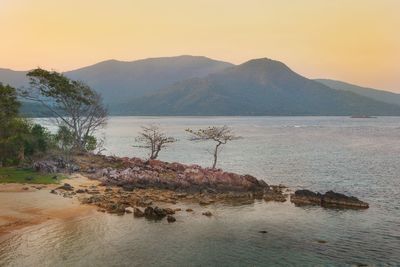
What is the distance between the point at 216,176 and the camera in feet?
177

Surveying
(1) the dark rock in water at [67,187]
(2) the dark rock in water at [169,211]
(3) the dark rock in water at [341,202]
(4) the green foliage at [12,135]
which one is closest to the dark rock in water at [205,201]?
(2) the dark rock in water at [169,211]

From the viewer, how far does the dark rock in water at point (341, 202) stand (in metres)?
43.2

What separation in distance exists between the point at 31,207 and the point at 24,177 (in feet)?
41.7

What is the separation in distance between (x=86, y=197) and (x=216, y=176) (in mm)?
18716

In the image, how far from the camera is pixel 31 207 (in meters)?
35.6

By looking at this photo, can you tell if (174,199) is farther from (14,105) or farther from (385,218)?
(14,105)

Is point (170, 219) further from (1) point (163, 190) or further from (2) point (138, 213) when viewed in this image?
(1) point (163, 190)

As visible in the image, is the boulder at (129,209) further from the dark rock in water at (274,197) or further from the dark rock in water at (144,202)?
the dark rock in water at (274,197)

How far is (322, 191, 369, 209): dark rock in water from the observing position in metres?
43.2

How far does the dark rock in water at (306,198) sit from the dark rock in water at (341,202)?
0.68 metres

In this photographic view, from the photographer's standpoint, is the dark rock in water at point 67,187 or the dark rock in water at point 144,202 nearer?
the dark rock in water at point 144,202

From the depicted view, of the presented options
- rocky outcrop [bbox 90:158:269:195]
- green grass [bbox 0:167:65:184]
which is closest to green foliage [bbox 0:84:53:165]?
green grass [bbox 0:167:65:184]

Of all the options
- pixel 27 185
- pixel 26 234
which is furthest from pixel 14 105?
pixel 26 234

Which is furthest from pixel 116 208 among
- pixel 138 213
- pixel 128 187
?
pixel 128 187
